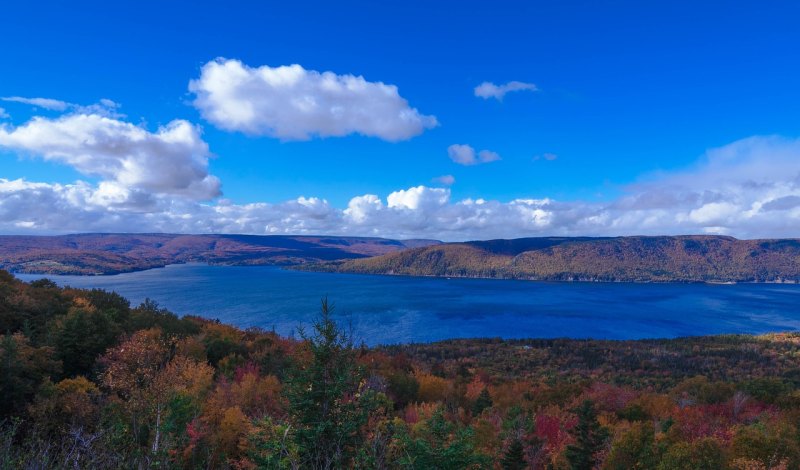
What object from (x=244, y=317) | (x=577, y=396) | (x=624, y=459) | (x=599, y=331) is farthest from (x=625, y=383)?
(x=244, y=317)

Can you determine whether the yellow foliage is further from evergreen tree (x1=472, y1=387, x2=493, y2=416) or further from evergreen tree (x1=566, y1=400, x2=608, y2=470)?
evergreen tree (x1=566, y1=400, x2=608, y2=470)

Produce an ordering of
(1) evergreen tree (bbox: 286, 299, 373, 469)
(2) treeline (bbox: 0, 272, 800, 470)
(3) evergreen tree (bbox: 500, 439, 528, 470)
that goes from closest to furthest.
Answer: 1. (2) treeline (bbox: 0, 272, 800, 470)
2. (1) evergreen tree (bbox: 286, 299, 373, 469)
3. (3) evergreen tree (bbox: 500, 439, 528, 470)

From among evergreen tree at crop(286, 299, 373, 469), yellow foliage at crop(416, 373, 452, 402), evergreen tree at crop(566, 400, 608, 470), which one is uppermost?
evergreen tree at crop(286, 299, 373, 469)

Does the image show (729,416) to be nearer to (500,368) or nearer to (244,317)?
(500,368)

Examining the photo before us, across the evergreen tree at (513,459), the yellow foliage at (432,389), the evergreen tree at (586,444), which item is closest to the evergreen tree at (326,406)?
the evergreen tree at (513,459)

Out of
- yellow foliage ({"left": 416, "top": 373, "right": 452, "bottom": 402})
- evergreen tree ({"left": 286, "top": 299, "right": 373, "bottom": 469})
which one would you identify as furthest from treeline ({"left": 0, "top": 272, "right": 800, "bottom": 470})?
yellow foliage ({"left": 416, "top": 373, "right": 452, "bottom": 402})

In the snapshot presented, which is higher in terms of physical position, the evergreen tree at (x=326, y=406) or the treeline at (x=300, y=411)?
the evergreen tree at (x=326, y=406)

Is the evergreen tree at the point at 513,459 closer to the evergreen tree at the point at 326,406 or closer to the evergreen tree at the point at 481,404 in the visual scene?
the evergreen tree at the point at 326,406
